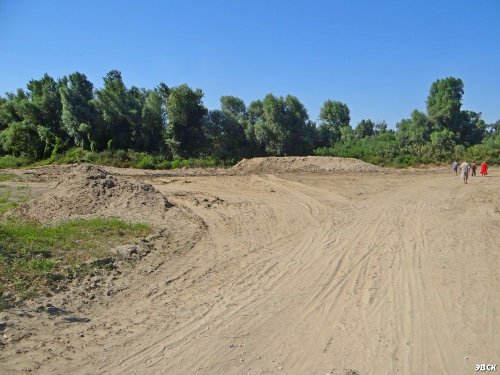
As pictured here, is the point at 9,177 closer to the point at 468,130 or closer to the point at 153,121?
the point at 153,121

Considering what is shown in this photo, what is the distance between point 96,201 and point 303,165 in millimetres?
18842

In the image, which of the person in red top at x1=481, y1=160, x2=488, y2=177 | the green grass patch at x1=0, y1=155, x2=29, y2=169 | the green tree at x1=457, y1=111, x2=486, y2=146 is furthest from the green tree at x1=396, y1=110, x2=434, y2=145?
the green grass patch at x1=0, y1=155, x2=29, y2=169

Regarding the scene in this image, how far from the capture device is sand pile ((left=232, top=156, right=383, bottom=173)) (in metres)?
31.2

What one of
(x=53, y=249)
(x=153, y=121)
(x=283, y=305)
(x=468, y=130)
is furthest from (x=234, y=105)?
(x=283, y=305)

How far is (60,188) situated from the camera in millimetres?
16766

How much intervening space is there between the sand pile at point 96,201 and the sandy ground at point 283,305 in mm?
808

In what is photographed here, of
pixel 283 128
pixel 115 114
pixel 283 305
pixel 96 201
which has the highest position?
pixel 115 114

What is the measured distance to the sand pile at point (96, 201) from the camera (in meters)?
14.5

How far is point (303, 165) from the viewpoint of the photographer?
104 ft

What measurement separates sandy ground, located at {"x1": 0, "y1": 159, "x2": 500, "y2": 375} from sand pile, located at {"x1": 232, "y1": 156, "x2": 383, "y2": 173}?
51.6ft

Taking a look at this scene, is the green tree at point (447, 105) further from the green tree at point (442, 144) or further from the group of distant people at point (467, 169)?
the group of distant people at point (467, 169)

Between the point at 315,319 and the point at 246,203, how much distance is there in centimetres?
1112

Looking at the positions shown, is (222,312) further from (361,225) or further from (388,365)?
(361,225)

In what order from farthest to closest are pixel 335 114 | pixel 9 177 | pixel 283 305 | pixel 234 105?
pixel 335 114
pixel 234 105
pixel 9 177
pixel 283 305
